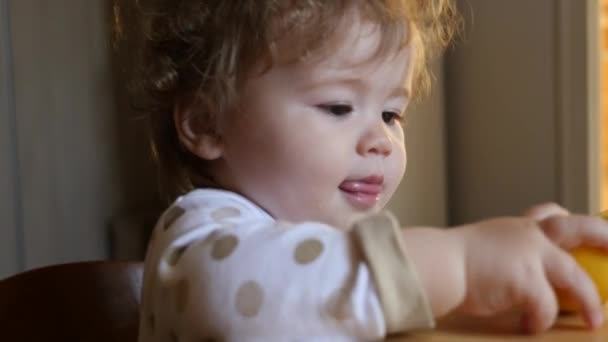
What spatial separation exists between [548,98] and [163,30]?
1060mm

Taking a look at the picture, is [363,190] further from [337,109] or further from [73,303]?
[73,303]

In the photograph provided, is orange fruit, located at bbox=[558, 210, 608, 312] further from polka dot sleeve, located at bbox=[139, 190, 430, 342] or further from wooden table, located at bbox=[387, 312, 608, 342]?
polka dot sleeve, located at bbox=[139, 190, 430, 342]

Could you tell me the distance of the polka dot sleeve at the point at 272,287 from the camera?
514 mm

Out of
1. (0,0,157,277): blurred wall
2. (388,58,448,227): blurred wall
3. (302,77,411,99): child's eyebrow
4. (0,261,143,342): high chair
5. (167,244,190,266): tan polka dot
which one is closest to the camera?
(167,244,190,266): tan polka dot

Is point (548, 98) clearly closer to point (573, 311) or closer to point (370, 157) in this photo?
point (370, 157)

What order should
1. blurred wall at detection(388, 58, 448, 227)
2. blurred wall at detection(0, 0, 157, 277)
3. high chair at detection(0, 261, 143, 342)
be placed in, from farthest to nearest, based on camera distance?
1. blurred wall at detection(388, 58, 448, 227)
2. blurred wall at detection(0, 0, 157, 277)
3. high chair at detection(0, 261, 143, 342)

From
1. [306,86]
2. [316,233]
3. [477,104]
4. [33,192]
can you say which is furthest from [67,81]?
[316,233]

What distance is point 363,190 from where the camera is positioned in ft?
2.53

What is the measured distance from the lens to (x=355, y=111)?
2.44 ft

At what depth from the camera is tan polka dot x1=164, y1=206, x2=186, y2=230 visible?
2.24 ft

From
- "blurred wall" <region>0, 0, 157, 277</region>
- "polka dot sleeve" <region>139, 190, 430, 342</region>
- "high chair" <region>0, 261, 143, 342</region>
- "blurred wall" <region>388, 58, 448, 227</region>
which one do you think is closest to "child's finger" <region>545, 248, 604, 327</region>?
"polka dot sleeve" <region>139, 190, 430, 342</region>

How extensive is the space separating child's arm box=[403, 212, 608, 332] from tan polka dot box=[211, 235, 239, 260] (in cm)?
11

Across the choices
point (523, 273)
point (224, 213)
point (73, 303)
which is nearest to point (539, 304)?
point (523, 273)

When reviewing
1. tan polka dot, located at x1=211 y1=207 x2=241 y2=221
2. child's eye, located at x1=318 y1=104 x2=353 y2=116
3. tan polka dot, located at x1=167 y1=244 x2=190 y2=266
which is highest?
child's eye, located at x1=318 y1=104 x2=353 y2=116
